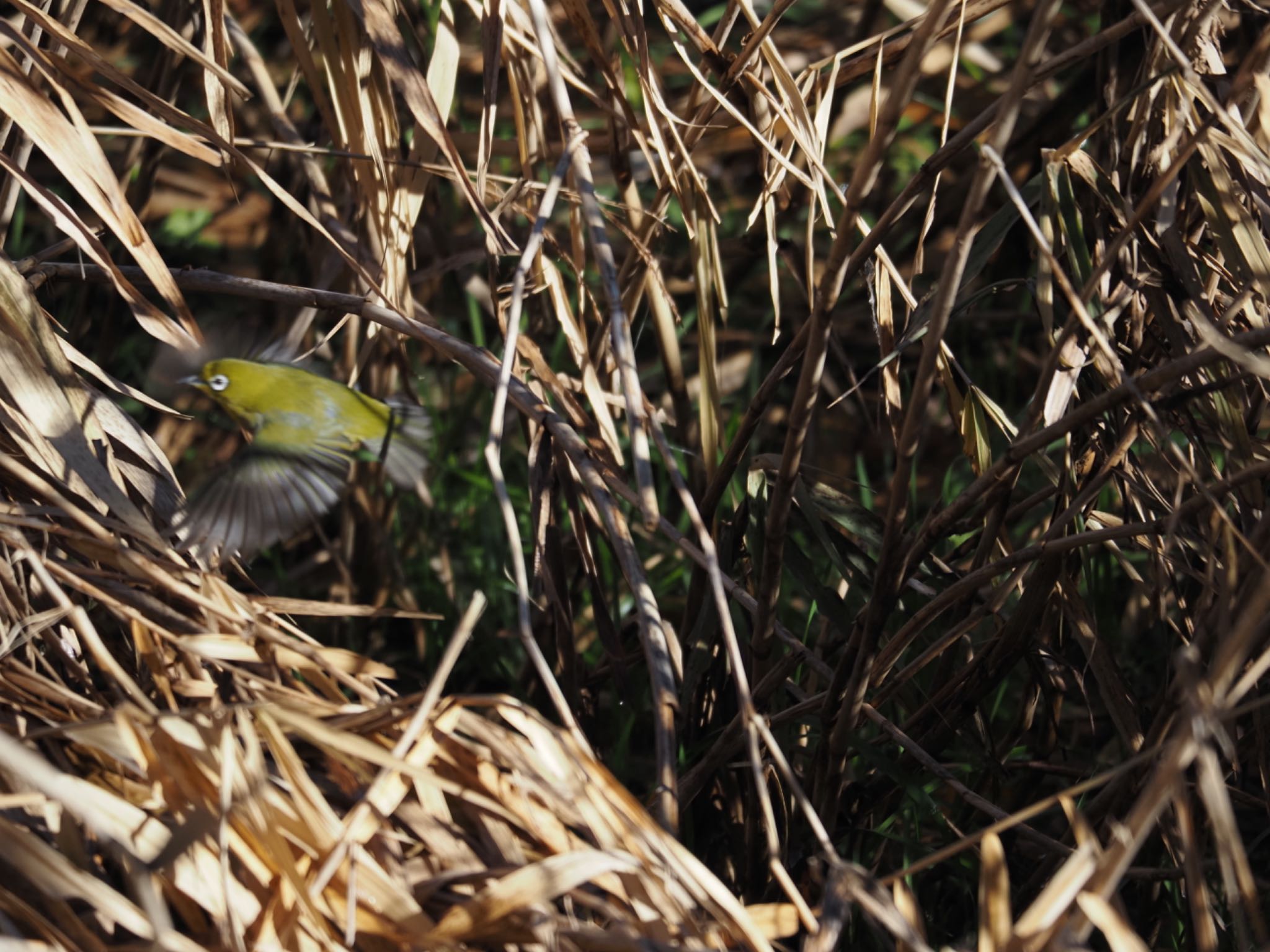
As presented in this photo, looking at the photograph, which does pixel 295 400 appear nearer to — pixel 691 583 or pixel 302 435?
pixel 302 435

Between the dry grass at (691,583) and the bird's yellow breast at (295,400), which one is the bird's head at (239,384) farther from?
the dry grass at (691,583)

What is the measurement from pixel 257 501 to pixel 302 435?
0.35m

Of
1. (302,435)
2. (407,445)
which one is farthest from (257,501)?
(407,445)

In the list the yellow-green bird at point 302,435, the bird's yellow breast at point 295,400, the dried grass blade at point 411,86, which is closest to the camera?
the dried grass blade at point 411,86

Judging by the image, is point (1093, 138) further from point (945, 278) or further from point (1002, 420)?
point (945, 278)

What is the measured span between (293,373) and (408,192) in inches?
20.1

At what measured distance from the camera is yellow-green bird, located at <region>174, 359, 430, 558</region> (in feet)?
4.79

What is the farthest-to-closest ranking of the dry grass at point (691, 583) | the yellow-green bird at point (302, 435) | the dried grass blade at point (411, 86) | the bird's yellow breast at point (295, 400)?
the bird's yellow breast at point (295, 400), the yellow-green bird at point (302, 435), the dried grass blade at point (411, 86), the dry grass at point (691, 583)

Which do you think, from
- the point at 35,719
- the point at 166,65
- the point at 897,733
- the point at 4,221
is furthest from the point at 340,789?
the point at 166,65

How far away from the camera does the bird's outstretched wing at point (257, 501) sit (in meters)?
1.24

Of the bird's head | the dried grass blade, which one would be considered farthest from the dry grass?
the bird's head

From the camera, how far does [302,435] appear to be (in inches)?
68.1

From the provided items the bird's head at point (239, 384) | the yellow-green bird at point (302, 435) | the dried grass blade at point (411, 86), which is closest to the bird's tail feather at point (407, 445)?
the yellow-green bird at point (302, 435)

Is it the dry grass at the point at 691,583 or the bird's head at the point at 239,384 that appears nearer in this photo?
the dry grass at the point at 691,583
